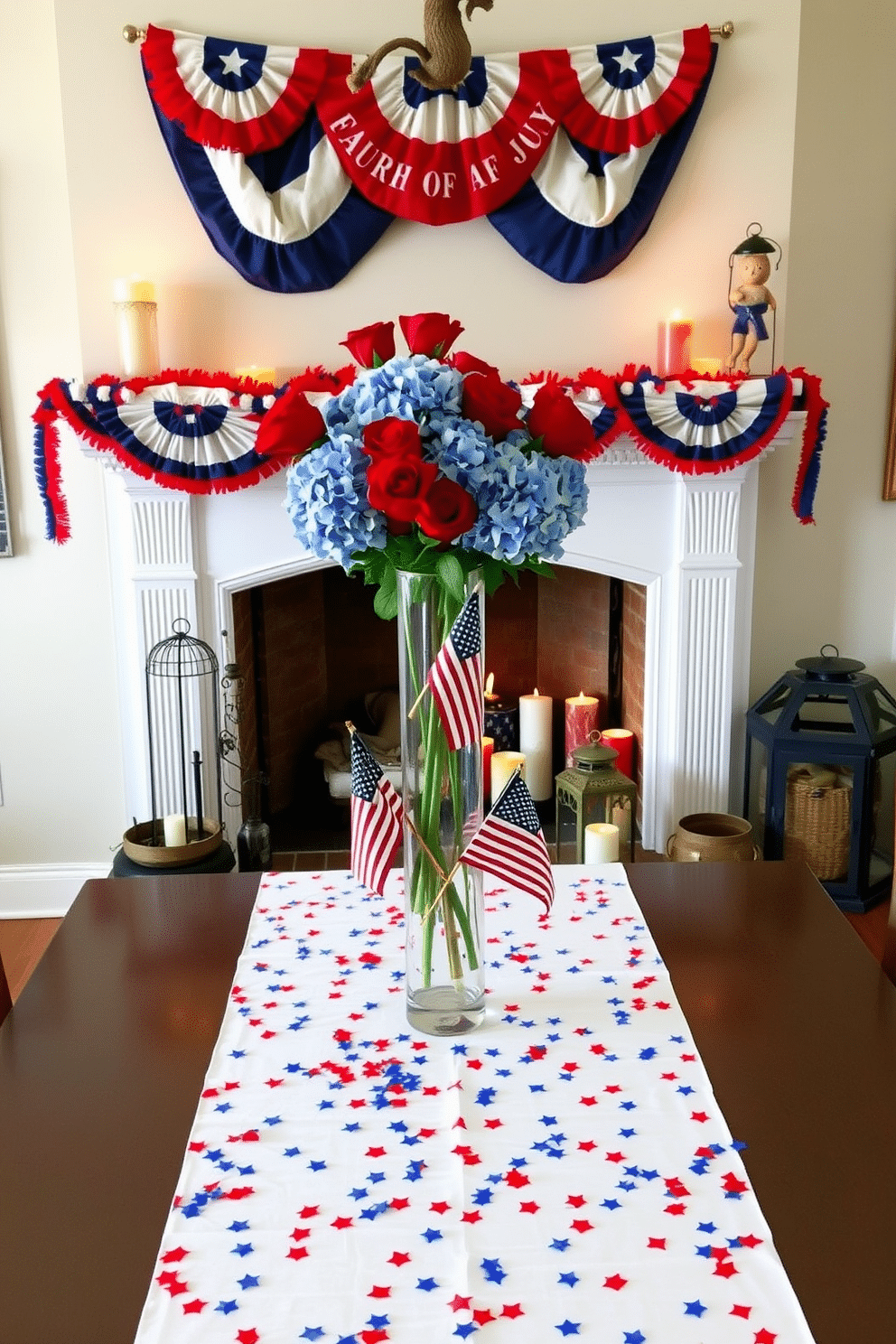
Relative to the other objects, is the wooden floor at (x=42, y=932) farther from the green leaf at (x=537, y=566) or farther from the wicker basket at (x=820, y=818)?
the green leaf at (x=537, y=566)

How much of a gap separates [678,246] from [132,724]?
1.88 m

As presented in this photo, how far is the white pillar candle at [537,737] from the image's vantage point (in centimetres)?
356

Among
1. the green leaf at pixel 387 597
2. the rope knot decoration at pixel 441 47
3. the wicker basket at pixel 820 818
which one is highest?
the rope knot decoration at pixel 441 47

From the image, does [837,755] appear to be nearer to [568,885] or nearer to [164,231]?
[568,885]

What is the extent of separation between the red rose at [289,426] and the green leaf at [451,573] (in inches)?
7.4

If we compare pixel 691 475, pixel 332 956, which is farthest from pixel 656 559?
pixel 332 956

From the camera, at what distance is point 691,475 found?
2.95m

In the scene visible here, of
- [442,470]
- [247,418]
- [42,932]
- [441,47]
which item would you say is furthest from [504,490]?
[42,932]

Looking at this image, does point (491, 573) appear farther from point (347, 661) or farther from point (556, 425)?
point (347, 661)

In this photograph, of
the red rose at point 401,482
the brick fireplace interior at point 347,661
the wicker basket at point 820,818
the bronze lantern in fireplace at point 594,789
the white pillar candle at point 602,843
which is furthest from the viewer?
the brick fireplace interior at point 347,661

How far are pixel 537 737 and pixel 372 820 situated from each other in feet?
7.59

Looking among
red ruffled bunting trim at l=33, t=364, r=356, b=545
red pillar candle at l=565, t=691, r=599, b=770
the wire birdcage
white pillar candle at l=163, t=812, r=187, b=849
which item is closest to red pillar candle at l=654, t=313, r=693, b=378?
red ruffled bunting trim at l=33, t=364, r=356, b=545

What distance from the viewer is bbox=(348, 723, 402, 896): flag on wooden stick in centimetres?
128

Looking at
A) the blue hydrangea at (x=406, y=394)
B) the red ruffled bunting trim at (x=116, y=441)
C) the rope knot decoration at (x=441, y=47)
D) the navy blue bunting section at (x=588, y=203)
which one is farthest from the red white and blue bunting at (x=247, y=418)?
the blue hydrangea at (x=406, y=394)
